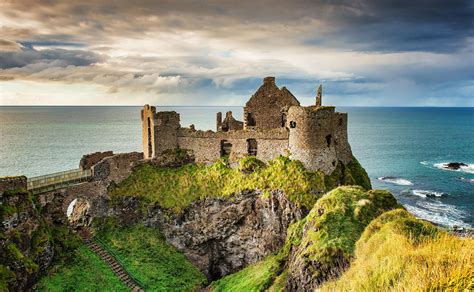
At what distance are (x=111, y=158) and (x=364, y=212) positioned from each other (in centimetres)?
2656

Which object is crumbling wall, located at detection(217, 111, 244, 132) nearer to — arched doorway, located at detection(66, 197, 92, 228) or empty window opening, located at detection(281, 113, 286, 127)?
empty window opening, located at detection(281, 113, 286, 127)

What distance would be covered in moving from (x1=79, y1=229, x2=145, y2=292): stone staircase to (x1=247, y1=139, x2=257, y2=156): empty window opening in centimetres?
1700

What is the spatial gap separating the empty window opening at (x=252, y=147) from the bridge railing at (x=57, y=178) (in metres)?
16.5

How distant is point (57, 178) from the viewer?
3472cm

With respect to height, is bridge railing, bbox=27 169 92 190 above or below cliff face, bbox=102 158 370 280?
above

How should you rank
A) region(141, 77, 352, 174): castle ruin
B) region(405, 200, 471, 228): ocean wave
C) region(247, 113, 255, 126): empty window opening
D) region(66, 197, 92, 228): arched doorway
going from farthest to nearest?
region(405, 200, 471, 228): ocean wave
region(247, 113, 255, 126): empty window opening
region(66, 197, 92, 228): arched doorway
region(141, 77, 352, 174): castle ruin

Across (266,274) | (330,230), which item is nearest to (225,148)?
(266,274)

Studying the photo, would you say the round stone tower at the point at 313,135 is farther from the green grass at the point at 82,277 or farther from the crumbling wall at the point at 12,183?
the crumbling wall at the point at 12,183

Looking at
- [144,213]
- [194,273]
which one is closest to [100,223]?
[144,213]

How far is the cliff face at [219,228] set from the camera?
118 ft

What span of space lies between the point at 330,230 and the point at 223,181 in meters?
18.1

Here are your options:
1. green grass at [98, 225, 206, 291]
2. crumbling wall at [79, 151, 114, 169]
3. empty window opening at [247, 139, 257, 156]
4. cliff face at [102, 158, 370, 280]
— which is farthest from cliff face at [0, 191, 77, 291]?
empty window opening at [247, 139, 257, 156]

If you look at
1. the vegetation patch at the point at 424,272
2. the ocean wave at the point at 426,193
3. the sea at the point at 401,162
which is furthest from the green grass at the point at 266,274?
the ocean wave at the point at 426,193

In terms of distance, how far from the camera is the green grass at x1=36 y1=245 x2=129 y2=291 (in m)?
29.4
